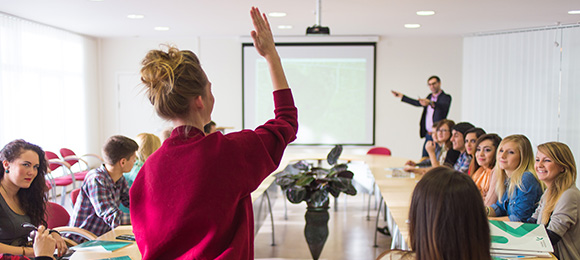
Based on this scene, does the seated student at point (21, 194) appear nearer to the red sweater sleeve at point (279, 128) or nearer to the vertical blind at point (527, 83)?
the red sweater sleeve at point (279, 128)

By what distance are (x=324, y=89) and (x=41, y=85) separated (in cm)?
455

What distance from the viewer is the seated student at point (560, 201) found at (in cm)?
232

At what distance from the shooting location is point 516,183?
2855 millimetres

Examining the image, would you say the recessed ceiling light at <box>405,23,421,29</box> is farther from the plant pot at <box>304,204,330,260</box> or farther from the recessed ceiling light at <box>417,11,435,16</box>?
the plant pot at <box>304,204,330,260</box>

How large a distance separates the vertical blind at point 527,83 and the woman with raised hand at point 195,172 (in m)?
7.14

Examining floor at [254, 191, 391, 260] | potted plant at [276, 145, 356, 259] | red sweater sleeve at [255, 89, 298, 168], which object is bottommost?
floor at [254, 191, 391, 260]

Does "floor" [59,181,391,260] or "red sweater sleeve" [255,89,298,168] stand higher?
"red sweater sleeve" [255,89,298,168]

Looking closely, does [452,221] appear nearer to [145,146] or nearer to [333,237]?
[145,146]

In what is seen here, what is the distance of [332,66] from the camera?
8.85 metres

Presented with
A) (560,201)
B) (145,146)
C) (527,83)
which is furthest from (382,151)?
(560,201)

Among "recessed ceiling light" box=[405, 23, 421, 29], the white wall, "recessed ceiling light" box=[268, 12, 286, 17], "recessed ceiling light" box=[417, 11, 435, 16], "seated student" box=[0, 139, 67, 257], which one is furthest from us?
the white wall

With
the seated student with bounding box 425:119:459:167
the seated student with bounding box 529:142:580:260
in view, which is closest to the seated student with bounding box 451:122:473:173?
the seated student with bounding box 425:119:459:167

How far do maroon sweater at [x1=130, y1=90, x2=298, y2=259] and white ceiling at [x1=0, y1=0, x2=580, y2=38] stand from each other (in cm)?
457

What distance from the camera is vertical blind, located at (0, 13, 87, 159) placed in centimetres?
645
